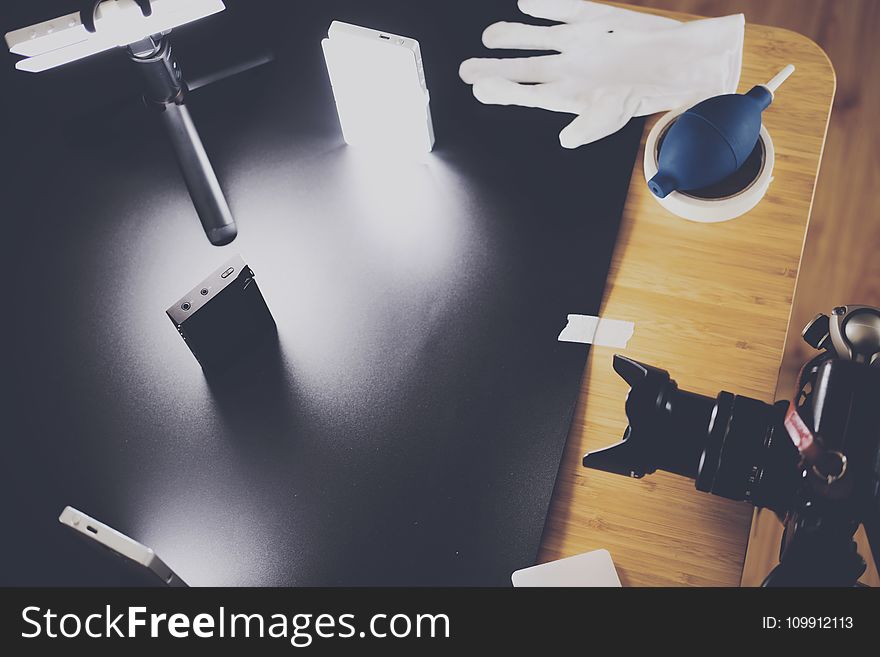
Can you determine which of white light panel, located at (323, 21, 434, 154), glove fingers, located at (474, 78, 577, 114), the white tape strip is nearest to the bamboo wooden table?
the white tape strip

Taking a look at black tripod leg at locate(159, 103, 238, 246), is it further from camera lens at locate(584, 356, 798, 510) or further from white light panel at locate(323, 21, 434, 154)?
camera lens at locate(584, 356, 798, 510)

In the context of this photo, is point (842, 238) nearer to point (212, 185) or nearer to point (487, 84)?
point (487, 84)

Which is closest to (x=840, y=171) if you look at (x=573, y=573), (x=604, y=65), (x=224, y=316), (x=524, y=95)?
(x=604, y=65)

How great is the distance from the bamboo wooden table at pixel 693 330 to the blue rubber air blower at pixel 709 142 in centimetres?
10

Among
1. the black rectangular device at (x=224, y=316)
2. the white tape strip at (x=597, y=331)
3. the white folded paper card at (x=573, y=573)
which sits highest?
the black rectangular device at (x=224, y=316)

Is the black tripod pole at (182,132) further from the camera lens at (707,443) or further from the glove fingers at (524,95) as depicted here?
the camera lens at (707,443)

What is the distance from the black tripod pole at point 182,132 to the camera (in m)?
0.89

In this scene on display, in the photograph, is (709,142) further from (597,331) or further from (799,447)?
(799,447)

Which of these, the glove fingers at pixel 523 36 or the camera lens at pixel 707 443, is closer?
the camera lens at pixel 707 443

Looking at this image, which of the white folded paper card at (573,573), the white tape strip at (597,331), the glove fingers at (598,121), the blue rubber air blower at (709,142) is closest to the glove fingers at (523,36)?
the glove fingers at (598,121)

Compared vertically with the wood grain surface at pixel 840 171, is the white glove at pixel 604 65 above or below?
above

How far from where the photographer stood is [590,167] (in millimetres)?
1047

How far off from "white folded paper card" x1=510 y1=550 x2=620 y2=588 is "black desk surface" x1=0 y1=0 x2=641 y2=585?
18mm

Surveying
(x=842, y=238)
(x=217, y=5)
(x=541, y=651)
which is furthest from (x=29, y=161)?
(x=842, y=238)
